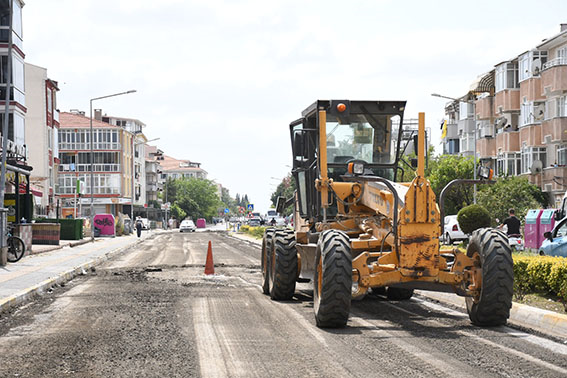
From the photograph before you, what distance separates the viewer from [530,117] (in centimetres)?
5306

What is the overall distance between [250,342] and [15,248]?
17785 mm

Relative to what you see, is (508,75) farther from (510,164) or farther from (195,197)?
(195,197)

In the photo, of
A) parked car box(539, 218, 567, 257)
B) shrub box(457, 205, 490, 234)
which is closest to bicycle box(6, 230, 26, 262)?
parked car box(539, 218, 567, 257)

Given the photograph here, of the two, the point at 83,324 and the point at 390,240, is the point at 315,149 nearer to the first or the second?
the point at 390,240

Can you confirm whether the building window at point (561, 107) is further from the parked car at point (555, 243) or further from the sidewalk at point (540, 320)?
the sidewalk at point (540, 320)

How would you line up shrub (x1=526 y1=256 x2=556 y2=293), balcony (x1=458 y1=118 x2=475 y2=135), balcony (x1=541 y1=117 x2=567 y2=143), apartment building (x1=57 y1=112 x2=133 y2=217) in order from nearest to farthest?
shrub (x1=526 y1=256 x2=556 y2=293) → balcony (x1=541 y1=117 x2=567 y2=143) → balcony (x1=458 y1=118 x2=475 y2=135) → apartment building (x1=57 y1=112 x2=133 y2=217)

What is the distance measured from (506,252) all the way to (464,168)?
51707 millimetres

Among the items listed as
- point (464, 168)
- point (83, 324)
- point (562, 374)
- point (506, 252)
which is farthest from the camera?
point (464, 168)

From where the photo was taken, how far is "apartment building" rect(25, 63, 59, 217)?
60.0m

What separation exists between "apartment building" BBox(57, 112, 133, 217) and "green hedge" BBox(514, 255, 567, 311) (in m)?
96.1

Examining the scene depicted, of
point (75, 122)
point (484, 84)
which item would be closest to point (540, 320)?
point (484, 84)

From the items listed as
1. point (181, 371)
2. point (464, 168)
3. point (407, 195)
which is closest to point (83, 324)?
point (181, 371)

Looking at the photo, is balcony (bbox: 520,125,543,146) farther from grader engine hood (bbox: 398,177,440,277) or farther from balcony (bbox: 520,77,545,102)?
grader engine hood (bbox: 398,177,440,277)

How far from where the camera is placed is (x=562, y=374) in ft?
25.0
